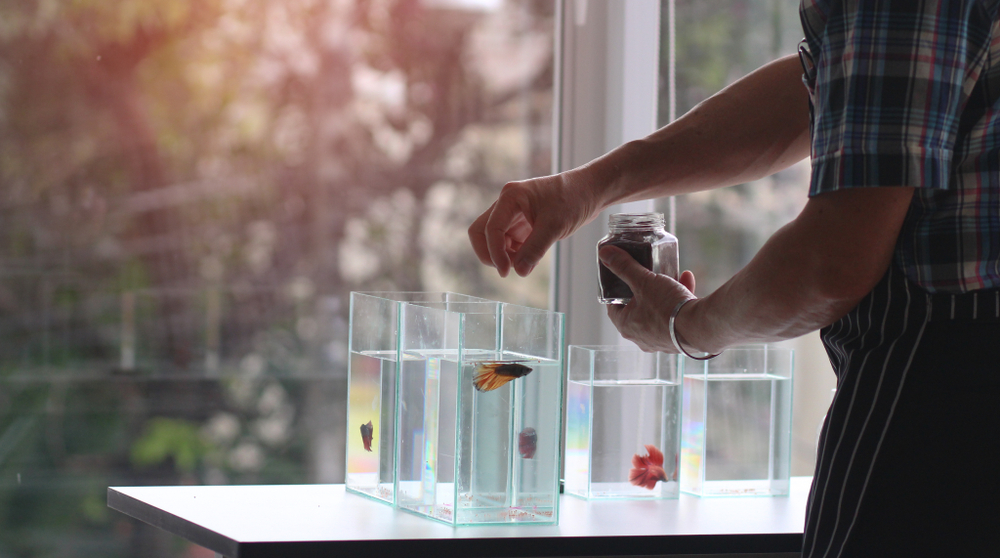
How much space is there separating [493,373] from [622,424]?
0.91ft

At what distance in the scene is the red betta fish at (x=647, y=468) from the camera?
136cm

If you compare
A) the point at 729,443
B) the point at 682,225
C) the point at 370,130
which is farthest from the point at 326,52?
the point at 729,443

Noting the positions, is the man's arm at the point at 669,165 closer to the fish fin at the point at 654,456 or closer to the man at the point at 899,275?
the man at the point at 899,275

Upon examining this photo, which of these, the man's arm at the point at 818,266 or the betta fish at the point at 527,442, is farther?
the betta fish at the point at 527,442

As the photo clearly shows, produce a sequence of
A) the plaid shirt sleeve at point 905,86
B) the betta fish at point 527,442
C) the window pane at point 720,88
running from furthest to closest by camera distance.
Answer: the window pane at point 720,88, the betta fish at point 527,442, the plaid shirt sleeve at point 905,86

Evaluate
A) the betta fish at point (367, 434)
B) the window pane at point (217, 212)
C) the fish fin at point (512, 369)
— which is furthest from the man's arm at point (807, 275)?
the window pane at point (217, 212)

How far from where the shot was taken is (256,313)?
1.92 metres

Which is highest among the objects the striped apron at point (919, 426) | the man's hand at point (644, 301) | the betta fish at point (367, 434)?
the man's hand at point (644, 301)

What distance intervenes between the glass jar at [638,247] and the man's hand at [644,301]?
2 cm

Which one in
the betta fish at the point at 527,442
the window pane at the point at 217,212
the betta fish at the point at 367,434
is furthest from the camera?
the window pane at the point at 217,212

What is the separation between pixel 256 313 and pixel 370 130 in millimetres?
453

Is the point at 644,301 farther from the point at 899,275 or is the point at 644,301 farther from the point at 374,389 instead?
the point at 374,389

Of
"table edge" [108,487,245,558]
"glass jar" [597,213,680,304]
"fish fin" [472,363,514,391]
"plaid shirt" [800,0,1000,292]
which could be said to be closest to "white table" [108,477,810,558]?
"table edge" [108,487,245,558]

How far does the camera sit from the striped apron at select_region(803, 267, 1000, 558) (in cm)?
76
